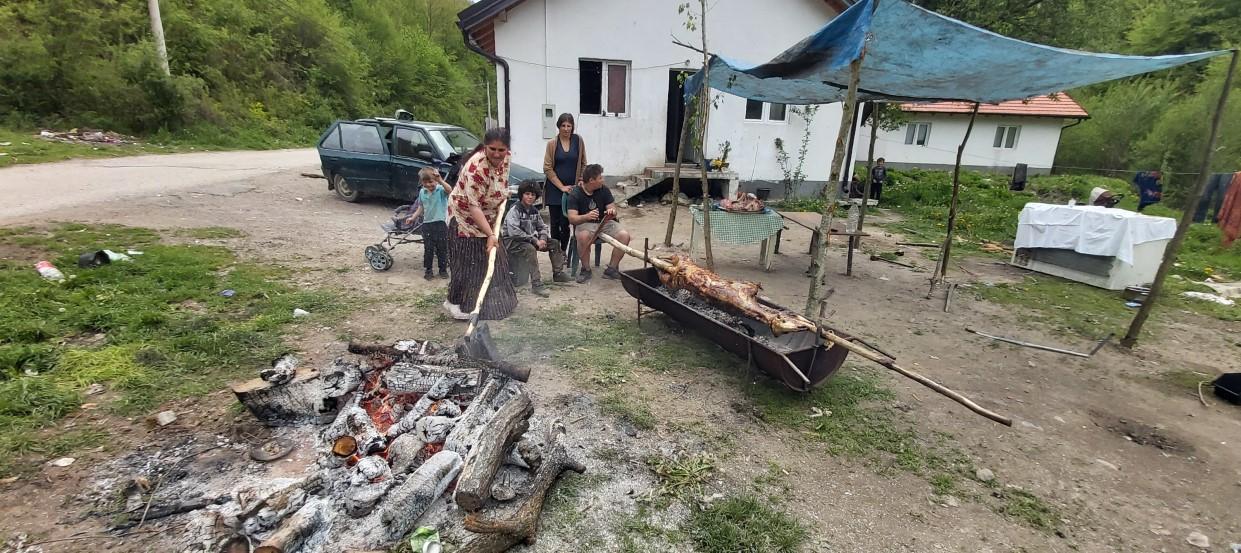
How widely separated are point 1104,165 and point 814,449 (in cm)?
2578

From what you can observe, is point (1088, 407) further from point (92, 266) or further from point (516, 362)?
point (92, 266)

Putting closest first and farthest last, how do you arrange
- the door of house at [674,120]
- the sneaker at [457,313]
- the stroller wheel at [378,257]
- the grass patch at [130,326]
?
1. the grass patch at [130,326]
2. the sneaker at [457,313]
3. the stroller wheel at [378,257]
4. the door of house at [674,120]

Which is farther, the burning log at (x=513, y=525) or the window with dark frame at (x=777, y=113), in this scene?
the window with dark frame at (x=777, y=113)

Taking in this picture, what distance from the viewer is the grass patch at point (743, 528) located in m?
2.45

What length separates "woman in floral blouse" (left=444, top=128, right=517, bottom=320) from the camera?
4.17m

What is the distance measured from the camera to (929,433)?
137 inches

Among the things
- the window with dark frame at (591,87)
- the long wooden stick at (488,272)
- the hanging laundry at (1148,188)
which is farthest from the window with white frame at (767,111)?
the hanging laundry at (1148,188)

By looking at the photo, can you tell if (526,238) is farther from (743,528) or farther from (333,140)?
(333,140)

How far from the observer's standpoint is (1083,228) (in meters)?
6.70

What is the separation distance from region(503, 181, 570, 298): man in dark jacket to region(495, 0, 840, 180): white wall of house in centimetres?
561

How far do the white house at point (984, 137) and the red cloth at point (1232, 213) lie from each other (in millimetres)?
11934

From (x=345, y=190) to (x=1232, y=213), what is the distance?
51.8 feet

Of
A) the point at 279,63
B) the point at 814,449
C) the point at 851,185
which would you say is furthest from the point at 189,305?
the point at 279,63

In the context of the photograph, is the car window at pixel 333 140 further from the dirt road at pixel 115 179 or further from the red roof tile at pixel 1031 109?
the red roof tile at pixel 1031 109
